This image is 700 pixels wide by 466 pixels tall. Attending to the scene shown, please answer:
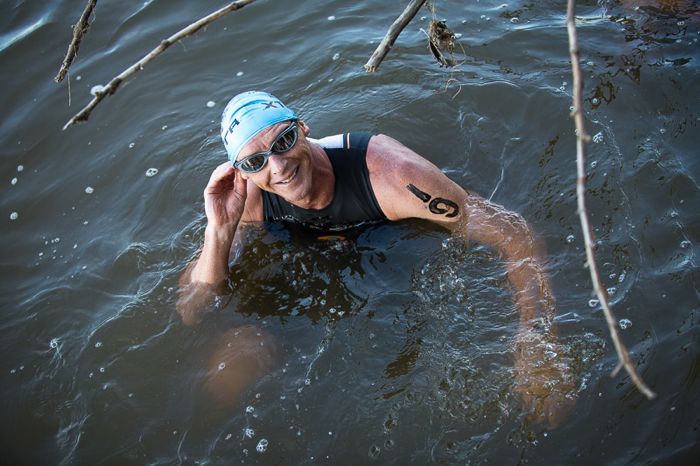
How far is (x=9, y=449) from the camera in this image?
4.62m

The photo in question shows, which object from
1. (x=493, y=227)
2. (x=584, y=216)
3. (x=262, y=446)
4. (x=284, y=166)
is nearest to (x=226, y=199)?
(x=284, y=166)

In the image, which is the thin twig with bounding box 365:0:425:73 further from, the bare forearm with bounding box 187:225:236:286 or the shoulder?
the bare forearm with bounding box 187:225:236:286

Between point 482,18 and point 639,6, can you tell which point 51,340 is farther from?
point 639,6

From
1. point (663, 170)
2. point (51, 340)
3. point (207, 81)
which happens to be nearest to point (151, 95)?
point (207, 81)

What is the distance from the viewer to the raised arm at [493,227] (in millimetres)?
4109

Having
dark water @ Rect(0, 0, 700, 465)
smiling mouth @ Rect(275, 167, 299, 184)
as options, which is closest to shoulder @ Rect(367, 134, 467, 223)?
dark water @ Rect(0, 0, 700, 465)

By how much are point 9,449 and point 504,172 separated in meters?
4.29

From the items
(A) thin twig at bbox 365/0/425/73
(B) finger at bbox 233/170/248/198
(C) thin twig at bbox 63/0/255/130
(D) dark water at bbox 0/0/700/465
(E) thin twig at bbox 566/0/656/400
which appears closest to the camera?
(E) thin twig at bbox 566/0/656/400

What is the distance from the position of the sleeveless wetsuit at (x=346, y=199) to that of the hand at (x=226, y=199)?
1.10 ft

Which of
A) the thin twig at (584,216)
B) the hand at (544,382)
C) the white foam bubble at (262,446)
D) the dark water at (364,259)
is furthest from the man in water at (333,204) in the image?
the thin twig at (584,216)

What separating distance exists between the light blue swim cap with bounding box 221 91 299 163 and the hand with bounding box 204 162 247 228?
0.36 m

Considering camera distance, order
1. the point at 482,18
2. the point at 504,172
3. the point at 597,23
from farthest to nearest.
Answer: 1. the point at 482,18
2. the point at 597,23
3. the point at 504,172

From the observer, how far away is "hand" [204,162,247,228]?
468 centimetres

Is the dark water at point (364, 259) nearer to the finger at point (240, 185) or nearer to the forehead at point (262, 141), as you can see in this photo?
the finger at point (240, 185)
